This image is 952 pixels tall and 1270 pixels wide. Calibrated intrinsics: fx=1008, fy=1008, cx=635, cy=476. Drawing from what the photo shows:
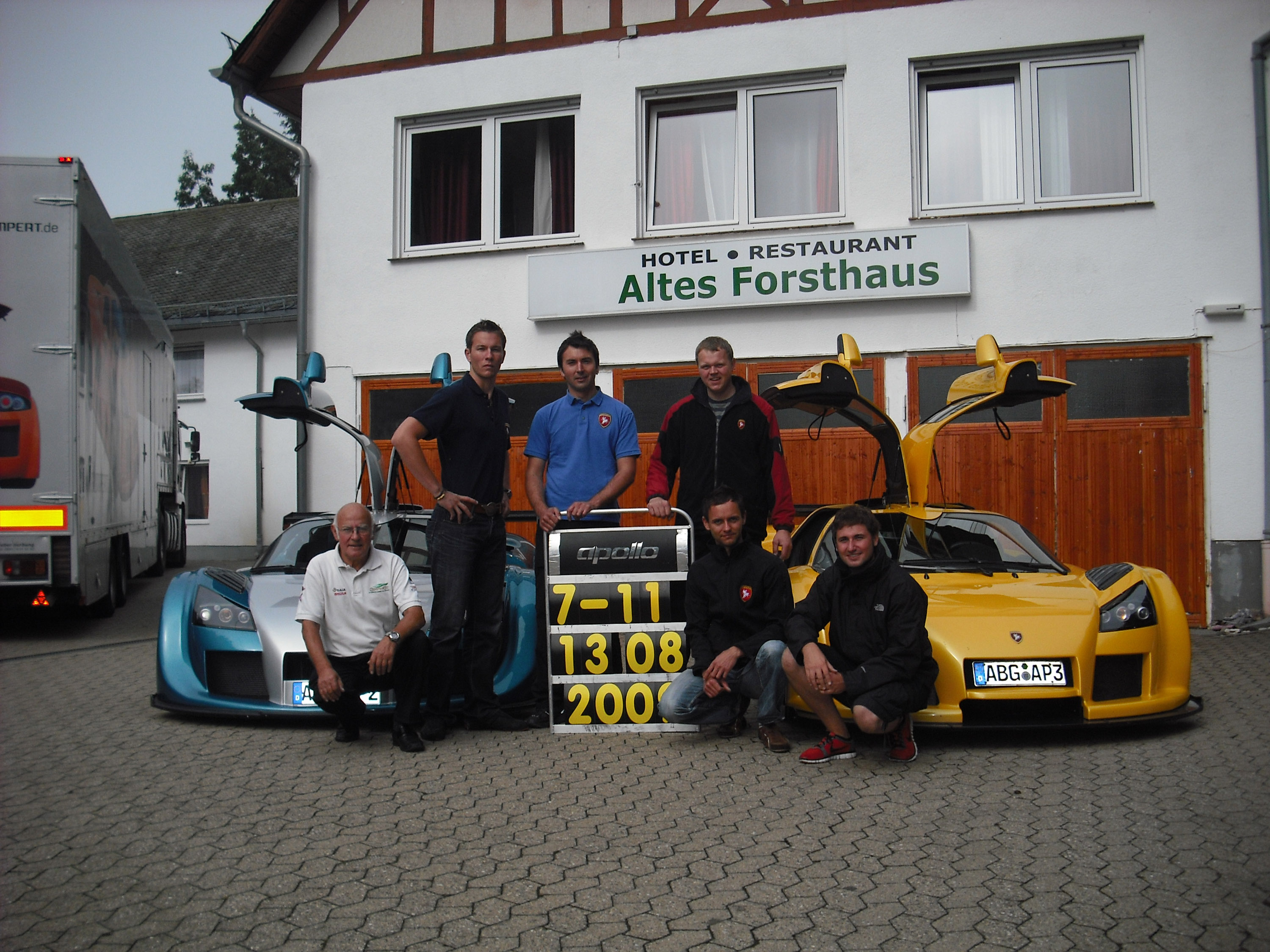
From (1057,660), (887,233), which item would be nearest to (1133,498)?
(887,233)

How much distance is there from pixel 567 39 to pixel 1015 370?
21.7 ft

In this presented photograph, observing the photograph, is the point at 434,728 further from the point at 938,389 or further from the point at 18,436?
the point at 938,389

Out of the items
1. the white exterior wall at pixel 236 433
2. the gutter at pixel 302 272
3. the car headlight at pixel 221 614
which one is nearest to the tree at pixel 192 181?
the white exterior wall at pixel 236 433

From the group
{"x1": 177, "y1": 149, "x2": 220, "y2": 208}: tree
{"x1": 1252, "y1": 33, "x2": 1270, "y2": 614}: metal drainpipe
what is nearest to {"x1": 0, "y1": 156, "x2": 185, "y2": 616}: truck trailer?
{"x1": 1252, "y1": 33, "x2": 1270, "y2": 614}: metal drainpipe

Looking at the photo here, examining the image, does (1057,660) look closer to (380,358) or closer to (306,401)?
(306,401)

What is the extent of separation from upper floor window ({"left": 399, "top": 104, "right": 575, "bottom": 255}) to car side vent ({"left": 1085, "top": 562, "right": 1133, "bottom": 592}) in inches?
262

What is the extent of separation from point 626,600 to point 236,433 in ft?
54.1

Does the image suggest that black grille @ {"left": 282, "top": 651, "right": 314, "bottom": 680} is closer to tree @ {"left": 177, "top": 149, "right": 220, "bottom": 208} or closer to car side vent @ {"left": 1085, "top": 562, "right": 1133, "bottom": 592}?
car side vent @ {"left": 1085, "top": 562, "right": 1133, "bottom": 592}

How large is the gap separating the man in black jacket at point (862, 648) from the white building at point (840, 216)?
16.0ft

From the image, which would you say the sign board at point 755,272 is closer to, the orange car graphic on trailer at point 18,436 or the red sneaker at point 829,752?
the orange car graphic on trailer at point 18,436

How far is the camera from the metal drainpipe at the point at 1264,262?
8.62m

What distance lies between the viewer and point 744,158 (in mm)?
10102

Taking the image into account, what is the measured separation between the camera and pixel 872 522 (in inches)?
183

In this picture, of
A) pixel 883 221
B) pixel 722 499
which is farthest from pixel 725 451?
pixel 883 221
